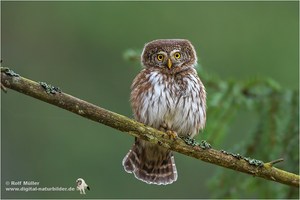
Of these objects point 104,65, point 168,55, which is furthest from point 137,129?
point 104,65

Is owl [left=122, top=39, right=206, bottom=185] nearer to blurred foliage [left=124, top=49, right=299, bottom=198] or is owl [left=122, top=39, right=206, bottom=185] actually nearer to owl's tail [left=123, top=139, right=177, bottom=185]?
owl's tail [left=123, top=139, right=177, bottom=185]

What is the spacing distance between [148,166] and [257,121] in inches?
39.1

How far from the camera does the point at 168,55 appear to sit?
17.6ft

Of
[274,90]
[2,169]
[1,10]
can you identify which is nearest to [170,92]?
[274,90]

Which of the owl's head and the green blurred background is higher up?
the green blurred background

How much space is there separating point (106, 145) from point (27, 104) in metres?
1.42

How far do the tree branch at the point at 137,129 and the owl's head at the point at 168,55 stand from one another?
1088mm

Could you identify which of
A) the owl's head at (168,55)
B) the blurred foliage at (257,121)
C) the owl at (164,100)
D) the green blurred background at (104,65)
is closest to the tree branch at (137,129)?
the owl at (164,100)

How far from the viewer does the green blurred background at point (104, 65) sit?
972 cm

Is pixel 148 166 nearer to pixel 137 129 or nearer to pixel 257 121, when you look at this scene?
pixel 257 121

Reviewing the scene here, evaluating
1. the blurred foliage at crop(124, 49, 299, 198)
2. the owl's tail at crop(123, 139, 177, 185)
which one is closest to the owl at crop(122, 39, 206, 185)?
the owl's tail at crop(123, 139, 177, 185)

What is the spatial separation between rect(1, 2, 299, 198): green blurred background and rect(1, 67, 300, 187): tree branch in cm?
437

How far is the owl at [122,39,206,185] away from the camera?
504cm

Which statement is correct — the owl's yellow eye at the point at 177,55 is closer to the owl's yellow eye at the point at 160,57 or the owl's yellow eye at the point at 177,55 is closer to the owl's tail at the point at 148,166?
the owl's yellow eye at the point at 160,57
